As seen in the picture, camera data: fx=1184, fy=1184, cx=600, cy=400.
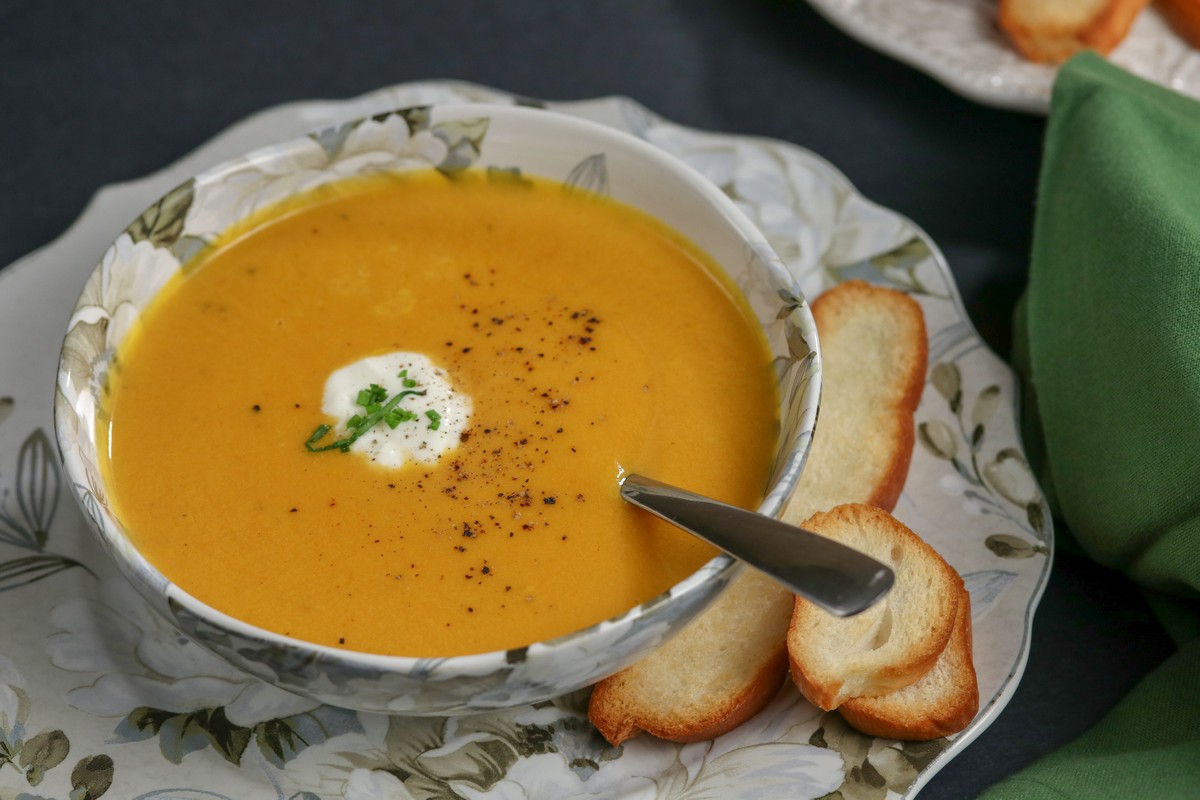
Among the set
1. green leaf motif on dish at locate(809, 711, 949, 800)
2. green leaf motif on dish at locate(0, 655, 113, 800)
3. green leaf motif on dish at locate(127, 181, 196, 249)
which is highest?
green leaf motif on dish at locate(127, 181, 196, 249)

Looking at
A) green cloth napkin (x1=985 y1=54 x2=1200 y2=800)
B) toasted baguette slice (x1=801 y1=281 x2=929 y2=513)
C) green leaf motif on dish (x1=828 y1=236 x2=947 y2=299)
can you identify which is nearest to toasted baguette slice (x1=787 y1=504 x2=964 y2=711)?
toasted baguette slice (x1=801 y1=281 x2=929 y2=513)

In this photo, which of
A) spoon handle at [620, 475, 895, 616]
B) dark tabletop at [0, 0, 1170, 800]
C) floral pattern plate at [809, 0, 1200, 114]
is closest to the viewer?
spoon handle at [620, 475, 895, 616]

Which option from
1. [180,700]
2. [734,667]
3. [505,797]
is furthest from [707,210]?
[180,700]

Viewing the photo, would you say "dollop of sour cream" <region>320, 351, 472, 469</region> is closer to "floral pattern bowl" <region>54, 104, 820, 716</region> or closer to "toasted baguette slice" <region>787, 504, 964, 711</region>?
"floral pattern bowl" <region>54, 104, 820, 716</region>

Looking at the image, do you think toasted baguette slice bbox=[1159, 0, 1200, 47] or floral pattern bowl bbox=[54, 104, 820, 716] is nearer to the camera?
floral pattern bowl bbox=[54, 104, 820, 716]

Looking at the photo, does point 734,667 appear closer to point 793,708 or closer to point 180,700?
point 793,708

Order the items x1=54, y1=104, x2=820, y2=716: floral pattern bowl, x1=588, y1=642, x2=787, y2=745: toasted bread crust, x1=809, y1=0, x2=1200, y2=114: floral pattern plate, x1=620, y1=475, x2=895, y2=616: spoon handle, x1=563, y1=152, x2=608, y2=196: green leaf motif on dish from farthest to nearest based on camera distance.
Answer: x1=809, y1=0, x2=1200, y2=114: floral pattern plate < x1=563, y1=152, x2=608, y2=196: green leaf motif on dish < x1=588, y1=642, x2=787, y2=745: toasted bread crust < x1=54, y1=104, x2=820, y2=716: floral pattern bowl < x1=620, y1=475, x2=895, y2=616: spoon handle

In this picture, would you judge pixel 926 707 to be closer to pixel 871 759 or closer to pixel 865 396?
pixel 871 759
